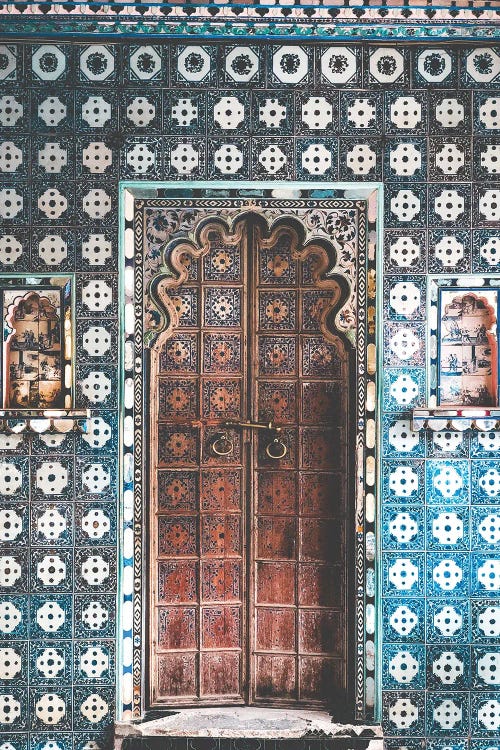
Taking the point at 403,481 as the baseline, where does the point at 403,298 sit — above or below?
above

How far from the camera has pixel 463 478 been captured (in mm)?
3645

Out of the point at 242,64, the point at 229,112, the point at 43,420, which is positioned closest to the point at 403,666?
the point at 43,420

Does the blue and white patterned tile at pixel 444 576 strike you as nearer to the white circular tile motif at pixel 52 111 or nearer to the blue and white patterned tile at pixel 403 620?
the blue and white patterned tile at pixel 403 620

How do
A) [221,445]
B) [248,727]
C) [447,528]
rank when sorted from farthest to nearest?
[221,445], [447,528], [248,727]

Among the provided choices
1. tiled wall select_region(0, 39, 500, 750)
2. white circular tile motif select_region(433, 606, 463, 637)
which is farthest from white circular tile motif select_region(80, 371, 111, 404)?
white circular tile motif select_region(433, 606, 463, 637)

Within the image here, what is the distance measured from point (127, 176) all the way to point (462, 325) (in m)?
1.92

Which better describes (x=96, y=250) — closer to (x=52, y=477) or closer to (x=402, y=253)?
(x=52, y=477)

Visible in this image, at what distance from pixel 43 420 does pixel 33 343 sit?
0.43 m

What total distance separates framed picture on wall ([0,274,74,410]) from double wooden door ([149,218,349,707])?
529 mm

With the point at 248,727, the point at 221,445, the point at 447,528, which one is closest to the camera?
the point at 248,727

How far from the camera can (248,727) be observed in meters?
3.54

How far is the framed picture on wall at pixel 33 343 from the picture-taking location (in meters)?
3.63

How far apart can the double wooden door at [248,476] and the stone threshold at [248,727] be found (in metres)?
0.13

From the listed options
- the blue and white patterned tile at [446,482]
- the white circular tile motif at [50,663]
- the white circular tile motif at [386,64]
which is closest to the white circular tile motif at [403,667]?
the blue and white patterned tile at [446,482]
